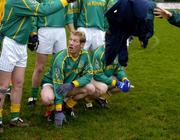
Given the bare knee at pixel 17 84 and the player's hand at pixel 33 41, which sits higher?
the player's hand at pixel 33 41

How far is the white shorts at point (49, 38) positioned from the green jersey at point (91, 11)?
1.54 ft

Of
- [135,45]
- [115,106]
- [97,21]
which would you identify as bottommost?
[135,45]

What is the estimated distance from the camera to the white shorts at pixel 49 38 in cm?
704

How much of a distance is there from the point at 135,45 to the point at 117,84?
27.0 ft

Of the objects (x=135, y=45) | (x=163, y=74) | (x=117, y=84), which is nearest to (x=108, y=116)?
(x=117, y=84)

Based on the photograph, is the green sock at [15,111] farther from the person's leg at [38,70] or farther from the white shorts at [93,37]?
the white shorts at [93,37]

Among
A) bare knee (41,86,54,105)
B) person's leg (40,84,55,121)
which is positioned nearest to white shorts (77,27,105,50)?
person's leg (40,84,55,121)

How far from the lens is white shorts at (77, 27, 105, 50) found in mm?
7441

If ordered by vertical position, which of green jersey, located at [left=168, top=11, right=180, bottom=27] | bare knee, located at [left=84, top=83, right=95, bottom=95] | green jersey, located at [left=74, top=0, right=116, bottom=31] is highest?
green jersey, located at [left=168, top=11, right=180, bottom=27]

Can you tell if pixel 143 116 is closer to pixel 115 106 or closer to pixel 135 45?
pixel 115 106

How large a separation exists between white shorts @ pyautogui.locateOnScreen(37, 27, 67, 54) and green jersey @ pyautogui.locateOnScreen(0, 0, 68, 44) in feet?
3.24

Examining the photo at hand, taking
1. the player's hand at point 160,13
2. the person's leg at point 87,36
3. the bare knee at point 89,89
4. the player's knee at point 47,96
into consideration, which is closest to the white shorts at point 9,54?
the player's knee at point 47,96

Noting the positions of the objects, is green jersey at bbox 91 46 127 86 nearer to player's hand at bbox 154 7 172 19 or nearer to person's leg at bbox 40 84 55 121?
person's leg at bbox 40 84 55 121

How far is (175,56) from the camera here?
1312 cm
